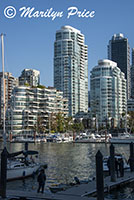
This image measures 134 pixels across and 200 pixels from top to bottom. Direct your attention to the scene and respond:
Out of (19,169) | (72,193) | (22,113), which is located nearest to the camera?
(72,193)

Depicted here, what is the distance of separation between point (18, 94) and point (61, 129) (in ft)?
101

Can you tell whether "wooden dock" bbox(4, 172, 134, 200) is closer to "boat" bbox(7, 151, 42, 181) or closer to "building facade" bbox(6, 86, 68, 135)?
"boat" bbox(7, 151, 42, 181)

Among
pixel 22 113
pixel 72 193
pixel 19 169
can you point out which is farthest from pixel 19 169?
pixel 22 113

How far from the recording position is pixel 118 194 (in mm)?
34875

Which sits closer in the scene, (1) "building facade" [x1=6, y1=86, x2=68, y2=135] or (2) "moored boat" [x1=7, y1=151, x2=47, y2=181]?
(2) "moored boat" [x1=7, y1=151, x2=47, y2=181]

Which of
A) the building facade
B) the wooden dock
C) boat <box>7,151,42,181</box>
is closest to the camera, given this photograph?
the wooden dock

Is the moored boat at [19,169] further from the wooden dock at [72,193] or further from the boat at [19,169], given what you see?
the wooden dock at [72,193]

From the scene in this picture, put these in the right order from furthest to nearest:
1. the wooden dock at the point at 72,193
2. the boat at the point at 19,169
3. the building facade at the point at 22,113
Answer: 1. the building facade at the point at 22,113
2. the boat at the point at 19,169
3. the wooden dock at the point at 72,193

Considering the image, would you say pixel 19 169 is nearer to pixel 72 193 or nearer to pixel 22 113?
pixel 72 193

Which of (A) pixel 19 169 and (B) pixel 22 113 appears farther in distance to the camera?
(B) pixel 22 113

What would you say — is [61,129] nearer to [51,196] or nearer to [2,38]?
[2,38]

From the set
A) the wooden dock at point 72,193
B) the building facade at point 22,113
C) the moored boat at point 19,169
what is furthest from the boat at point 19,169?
the building facade at point 22,113

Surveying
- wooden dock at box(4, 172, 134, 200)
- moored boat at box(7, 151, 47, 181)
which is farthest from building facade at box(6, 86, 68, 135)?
wooden dock at box(4, 172, 134, 200)

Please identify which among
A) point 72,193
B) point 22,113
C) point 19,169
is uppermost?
point 22,113
